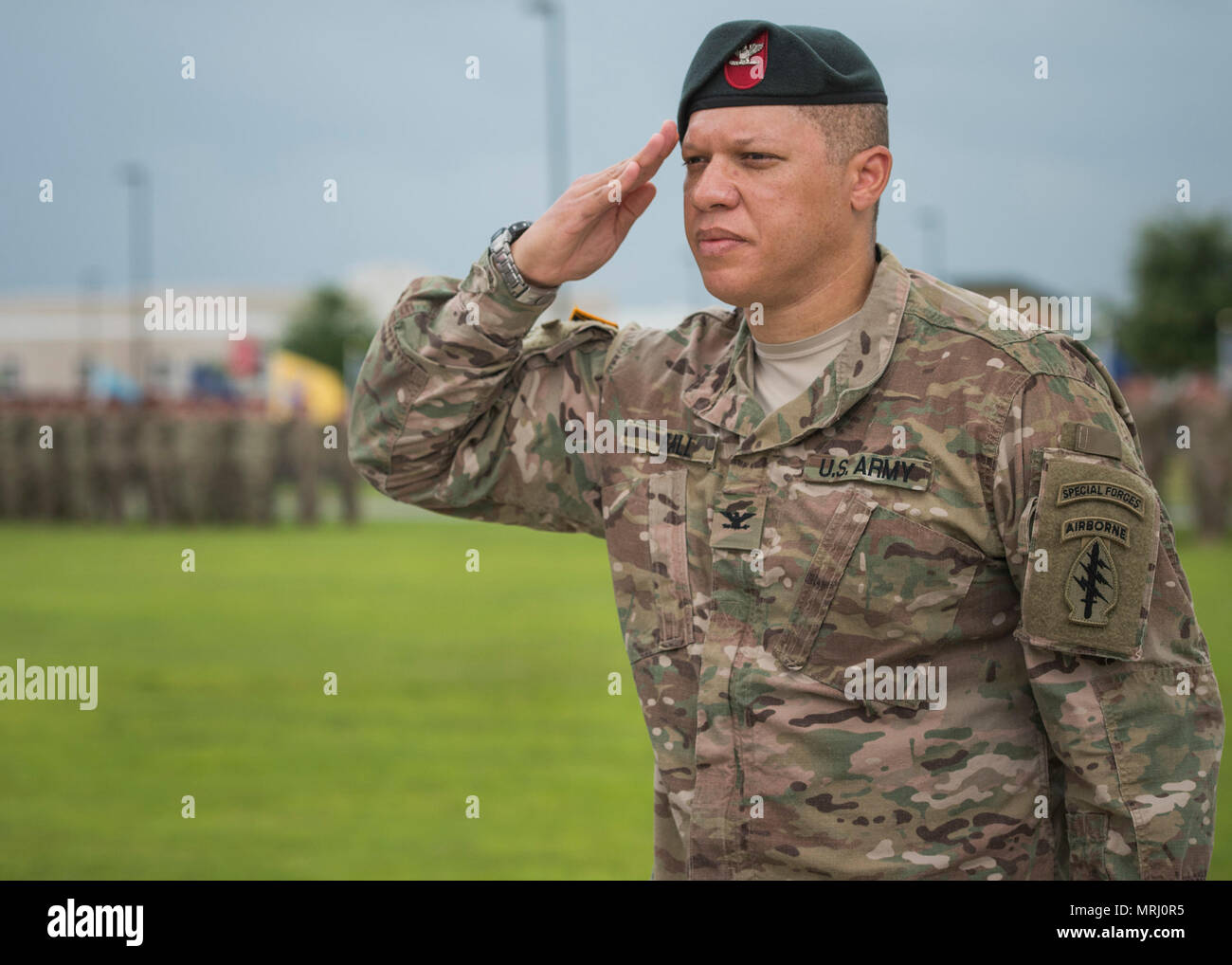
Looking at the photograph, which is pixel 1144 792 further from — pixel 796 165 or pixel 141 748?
pixel 141 748

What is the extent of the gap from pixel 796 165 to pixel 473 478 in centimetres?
Answer: 88

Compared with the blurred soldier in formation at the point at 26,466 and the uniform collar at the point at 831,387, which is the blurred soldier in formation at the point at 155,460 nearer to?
the blurred soldier in formation at the point at 26,466

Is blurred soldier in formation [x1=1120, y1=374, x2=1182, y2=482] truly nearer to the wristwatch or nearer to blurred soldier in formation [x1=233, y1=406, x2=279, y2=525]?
blurred soldier in formation [x1=233, y1=406, x2=279, y2=525]

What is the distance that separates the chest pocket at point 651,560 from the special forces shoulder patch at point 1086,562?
60 centimetres

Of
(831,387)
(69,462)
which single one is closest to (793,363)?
(831,387)

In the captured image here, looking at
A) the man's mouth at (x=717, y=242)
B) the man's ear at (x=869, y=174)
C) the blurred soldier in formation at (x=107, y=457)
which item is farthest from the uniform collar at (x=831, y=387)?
the blurred soldier in formation at (x=107, y=457)

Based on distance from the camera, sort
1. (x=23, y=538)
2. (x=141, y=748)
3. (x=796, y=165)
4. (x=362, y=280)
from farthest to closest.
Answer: (x=362, y=280), (x=23, y=538), (x=141, y=748), (x=796, y=165)

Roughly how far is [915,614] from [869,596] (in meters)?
0.08

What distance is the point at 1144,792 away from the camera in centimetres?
203

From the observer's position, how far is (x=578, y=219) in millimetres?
2320

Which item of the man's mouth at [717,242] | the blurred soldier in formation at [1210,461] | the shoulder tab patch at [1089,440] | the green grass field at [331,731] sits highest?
the man's mouth at [717,242]

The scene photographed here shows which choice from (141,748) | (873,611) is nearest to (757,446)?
(873,611)

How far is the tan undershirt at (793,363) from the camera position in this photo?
7.55 ft

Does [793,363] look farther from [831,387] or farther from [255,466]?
[255,466]
